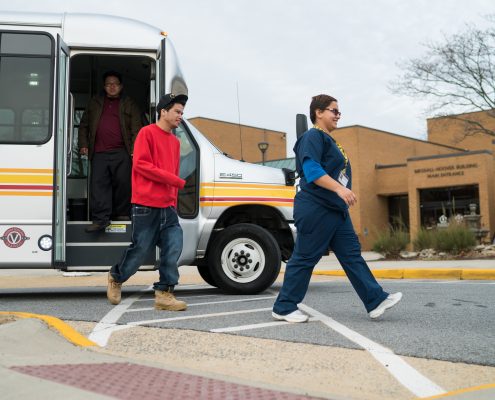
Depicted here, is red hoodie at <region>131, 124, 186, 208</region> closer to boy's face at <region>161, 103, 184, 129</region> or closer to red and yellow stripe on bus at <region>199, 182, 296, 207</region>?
boy's face at <region>161, 103, 184, 129</region>

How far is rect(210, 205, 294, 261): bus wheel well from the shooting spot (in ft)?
24.5

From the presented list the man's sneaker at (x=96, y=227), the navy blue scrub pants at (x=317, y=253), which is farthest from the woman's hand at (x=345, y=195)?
the man's sneaker at (x=96, y=227)

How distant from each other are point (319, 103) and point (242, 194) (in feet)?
8.10

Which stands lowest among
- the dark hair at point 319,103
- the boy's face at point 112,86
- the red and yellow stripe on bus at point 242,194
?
the red and yellow stripe on bus at point 242,194

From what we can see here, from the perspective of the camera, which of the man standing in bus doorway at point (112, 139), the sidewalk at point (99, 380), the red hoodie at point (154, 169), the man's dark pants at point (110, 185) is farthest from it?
the man standing in bus doorway at point (112, 139)

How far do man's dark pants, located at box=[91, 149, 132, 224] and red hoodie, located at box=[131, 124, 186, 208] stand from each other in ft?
4.00

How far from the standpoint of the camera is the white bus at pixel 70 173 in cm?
655

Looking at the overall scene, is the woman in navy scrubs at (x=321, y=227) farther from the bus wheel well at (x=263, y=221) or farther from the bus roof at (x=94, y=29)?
the bus roof at (x=94, y=29)

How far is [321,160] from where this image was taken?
16.2 ft

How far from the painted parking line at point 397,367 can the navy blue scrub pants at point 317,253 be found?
0.40 meters

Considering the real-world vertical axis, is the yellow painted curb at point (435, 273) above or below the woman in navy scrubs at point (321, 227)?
below

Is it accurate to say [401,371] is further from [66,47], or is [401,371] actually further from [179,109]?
[66,47]

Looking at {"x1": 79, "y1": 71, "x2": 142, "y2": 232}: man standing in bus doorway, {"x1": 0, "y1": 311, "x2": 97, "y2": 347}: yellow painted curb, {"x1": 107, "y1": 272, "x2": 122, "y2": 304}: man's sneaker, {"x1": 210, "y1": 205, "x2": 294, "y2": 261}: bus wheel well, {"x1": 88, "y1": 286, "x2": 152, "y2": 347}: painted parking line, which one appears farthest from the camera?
{"x1": 210, "y1": 205, "x2": 294, "y2": 261}: bus wheel well

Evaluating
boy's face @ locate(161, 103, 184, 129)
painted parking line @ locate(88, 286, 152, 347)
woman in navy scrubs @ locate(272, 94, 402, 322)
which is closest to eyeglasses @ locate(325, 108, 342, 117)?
woman in navy scrubs @ locate(272, 94, 402, 322)
